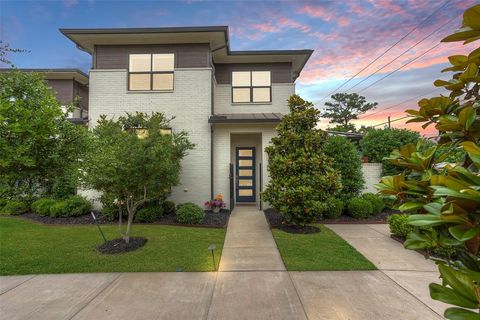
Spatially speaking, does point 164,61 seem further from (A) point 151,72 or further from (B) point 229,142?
(B) point 229,142

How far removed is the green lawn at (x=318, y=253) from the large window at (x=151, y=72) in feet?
25.4

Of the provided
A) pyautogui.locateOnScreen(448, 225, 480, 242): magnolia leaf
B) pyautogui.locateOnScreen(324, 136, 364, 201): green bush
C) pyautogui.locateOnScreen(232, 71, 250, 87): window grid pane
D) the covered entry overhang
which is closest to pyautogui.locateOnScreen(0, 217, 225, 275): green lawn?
the covered entry overhang

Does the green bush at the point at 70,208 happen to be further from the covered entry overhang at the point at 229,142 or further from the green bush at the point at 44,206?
the covered entry overhang at the point at 229,142

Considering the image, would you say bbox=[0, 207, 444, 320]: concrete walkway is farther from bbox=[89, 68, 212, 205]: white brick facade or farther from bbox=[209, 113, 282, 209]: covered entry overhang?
bbox=[89, 68, 212, 205]: white brick facade

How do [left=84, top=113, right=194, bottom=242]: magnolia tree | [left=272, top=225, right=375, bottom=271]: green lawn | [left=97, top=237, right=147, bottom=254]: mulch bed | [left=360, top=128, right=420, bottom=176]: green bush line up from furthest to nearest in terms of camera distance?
[left=360, top=128, right=420, bottom=176]: green bush < [left=97, top=237, right=147, bottom=254]: mulch bed < [left=84, top=113, right=194, bottom=242]: magnolia tree < [left=272, top=225, right=375, bottom=271]: green lawn

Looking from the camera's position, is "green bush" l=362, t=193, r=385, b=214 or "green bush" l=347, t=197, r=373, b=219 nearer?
"green bush" l=347, t=197, r=373, b=219

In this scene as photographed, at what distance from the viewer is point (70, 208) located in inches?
348

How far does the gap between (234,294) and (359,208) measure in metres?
6.27

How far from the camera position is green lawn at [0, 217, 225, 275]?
466 centimetres

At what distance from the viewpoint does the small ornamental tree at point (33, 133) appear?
2.93 metres

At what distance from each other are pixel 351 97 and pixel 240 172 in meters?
36.3

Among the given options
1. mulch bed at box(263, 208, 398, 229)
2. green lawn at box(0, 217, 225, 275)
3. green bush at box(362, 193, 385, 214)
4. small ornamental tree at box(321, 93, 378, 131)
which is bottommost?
green lawn at box(0, 217, 225, 275)

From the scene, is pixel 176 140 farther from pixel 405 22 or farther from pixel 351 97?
pixel 351 97

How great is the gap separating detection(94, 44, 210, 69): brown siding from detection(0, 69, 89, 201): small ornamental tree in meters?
6.98
